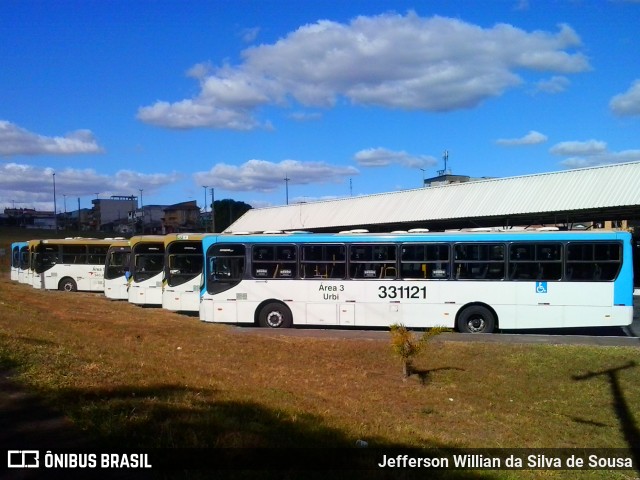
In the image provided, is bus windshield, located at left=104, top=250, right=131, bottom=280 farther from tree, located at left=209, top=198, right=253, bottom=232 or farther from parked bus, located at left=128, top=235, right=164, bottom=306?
tree, located at left=209, top=198, right=253, bottom=232

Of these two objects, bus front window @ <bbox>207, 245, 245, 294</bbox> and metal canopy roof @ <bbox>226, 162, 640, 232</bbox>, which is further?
metal canopy roof @ <bbox>226, 162, 640, 232</bbox>

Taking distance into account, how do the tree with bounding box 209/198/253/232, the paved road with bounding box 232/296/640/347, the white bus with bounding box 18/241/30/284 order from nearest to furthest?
the paved road with bounding box 232/296/640/347
the white bus with bounding box 18/241/30/284
the tree with bounding box 209/198/253/232

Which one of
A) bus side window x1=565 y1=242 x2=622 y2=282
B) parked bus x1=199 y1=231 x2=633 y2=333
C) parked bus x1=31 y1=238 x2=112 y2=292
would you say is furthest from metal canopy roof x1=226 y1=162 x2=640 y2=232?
parked bus x1=31 y1=238 x2=112 y2=292

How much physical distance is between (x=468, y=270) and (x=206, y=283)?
7751 mm

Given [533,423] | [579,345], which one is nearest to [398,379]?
[533,423]

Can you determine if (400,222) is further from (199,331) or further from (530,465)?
(530,465)

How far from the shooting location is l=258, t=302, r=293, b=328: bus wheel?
18625 millimetres

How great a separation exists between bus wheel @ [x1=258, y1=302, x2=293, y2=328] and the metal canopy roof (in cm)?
1520

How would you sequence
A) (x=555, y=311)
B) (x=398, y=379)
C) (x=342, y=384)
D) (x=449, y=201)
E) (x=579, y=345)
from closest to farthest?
(x=342, y=384) → (x=398, y=379) → (x=579, y=345) → (x=555, y=311) → (x=449, y=201)

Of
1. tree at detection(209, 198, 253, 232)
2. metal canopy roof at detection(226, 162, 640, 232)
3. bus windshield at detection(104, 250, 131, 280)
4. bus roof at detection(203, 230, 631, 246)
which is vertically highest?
tree at detection(209, 198, 253, 232)

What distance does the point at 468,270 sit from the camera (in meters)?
17.4

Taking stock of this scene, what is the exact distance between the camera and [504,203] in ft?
102

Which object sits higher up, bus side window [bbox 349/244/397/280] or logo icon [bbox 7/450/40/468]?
bus side window [bbox 349/244/397/280]

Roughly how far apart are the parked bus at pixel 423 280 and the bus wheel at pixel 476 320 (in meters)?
0.03
